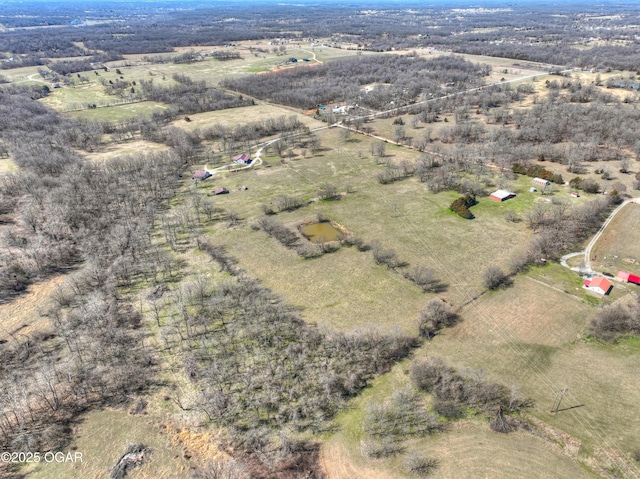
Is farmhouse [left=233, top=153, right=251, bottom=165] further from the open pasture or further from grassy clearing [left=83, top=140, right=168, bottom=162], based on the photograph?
grassy clearing [left=83, top=140, right=168, bottom=162]

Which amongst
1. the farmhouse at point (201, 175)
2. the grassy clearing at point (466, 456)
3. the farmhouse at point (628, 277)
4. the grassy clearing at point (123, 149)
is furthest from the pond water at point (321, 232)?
the grassy clearing at point (123, 149)

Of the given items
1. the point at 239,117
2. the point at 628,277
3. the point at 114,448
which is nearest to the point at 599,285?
the point at 628,277

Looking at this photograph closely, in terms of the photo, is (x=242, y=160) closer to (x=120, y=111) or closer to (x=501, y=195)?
(x=501, y=195)

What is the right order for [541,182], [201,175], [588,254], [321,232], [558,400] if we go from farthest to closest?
1. [201,175]
2. [541,182]
3. [321,232]
4. [588,254]
5. [558,400]

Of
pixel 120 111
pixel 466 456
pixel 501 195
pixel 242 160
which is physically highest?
pixel 120 111

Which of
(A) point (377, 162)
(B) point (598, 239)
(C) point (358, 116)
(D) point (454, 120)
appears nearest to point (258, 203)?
(A) point (377, 162)

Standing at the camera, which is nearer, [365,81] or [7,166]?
[7,166]
